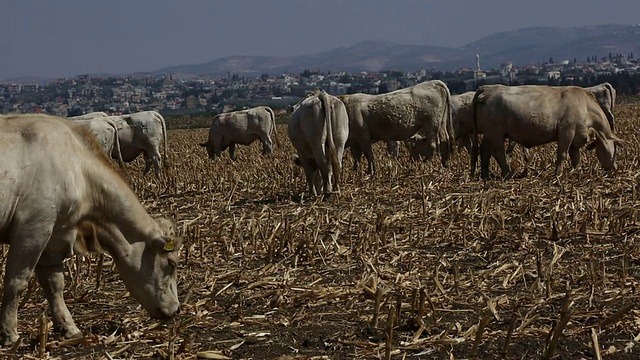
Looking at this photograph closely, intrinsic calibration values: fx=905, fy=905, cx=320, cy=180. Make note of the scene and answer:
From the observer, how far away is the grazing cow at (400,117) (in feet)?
66.5

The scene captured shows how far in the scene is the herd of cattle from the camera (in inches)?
267

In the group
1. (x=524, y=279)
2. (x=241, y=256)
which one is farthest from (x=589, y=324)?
(x=241, y=256)

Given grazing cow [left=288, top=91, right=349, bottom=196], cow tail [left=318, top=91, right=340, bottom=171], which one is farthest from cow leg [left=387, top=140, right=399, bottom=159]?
cow tail [left=318, top=91, right=340, bottom=171]

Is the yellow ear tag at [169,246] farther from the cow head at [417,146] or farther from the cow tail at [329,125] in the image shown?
the cow head at [417,146]

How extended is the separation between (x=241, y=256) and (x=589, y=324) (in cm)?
447

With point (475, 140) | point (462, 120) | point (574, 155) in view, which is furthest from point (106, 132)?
point (462, 120)

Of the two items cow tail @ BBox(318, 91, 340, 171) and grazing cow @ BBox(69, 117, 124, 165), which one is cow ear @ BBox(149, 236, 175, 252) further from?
grazing cow @ BBox(69, 117, 124, 165)

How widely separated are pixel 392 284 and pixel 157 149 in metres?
17.0

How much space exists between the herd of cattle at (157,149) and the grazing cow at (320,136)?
2 centimetres

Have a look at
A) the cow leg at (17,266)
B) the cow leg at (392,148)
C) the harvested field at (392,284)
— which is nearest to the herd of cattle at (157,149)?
the cow leg at (17,266)

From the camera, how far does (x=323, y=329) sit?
23.1 feet

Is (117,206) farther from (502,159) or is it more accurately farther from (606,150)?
(606,150)

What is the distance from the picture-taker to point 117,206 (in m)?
7.19

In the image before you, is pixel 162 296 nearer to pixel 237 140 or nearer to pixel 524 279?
pixel 524 279
